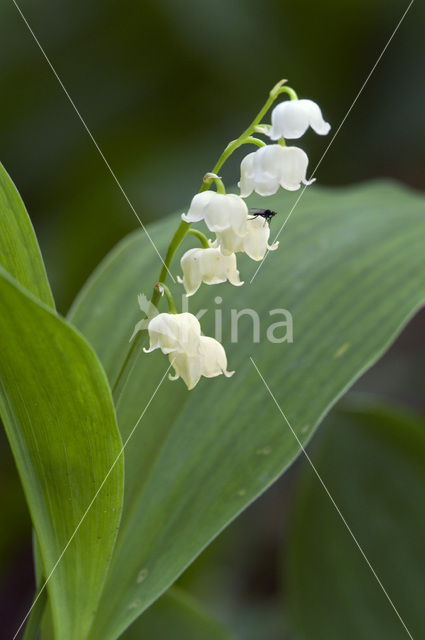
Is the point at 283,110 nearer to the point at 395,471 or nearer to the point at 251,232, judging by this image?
the point at 251,232

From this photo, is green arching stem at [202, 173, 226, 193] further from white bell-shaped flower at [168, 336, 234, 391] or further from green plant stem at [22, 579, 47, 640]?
green plant stem at [22, 579, 47, 640]

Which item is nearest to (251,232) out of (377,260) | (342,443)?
(377,260)

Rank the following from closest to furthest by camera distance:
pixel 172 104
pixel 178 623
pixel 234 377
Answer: pixel 234 377
pixel 178 623
pixel 172 104

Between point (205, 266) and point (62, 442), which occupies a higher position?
point (205, 266)

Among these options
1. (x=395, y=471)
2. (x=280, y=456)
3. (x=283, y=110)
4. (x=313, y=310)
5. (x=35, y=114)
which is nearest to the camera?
(x=283, y=110)

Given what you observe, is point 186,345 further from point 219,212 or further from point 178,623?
point 178,623

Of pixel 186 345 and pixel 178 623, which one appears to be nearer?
pixel 186 345

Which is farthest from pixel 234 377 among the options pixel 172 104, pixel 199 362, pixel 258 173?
pixel 172 104

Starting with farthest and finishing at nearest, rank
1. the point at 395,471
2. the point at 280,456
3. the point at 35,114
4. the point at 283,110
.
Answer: the point at 35,114 → the point at 395,471 → the point at 280,456 → the point at 283,110
